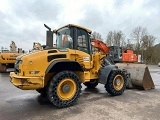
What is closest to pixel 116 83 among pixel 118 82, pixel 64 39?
pixel 118 82

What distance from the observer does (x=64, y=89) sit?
17.8ft

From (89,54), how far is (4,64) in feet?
34.5

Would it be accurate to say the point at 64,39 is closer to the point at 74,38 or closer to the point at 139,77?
the point at 74,38

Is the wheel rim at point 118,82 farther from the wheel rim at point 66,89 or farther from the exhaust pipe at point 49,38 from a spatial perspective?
the exhaust pipe at point 49,38

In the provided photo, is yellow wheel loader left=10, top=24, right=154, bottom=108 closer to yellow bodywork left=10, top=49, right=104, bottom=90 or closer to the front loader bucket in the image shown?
yellow bodywork left=10, top=49, right=104, bottom=90

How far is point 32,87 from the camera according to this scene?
489 centimetres

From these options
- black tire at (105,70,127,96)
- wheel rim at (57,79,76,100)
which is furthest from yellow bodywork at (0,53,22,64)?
wheel rim at (57,79,76,100)

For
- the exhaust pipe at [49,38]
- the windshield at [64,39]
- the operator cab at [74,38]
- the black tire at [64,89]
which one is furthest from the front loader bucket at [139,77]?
the exhaust pipe at [49,38]

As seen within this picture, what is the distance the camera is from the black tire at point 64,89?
5.15 meters

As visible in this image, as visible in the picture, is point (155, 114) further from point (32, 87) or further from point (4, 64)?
point (4, 64)

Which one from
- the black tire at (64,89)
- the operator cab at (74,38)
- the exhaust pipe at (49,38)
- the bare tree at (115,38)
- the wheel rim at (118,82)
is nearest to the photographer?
the black tire at (64,89)

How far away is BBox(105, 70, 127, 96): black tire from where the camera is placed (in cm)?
674

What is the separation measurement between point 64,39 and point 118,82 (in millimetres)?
2592

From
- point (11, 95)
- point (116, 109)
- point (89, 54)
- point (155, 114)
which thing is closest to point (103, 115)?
point (116, 109)
